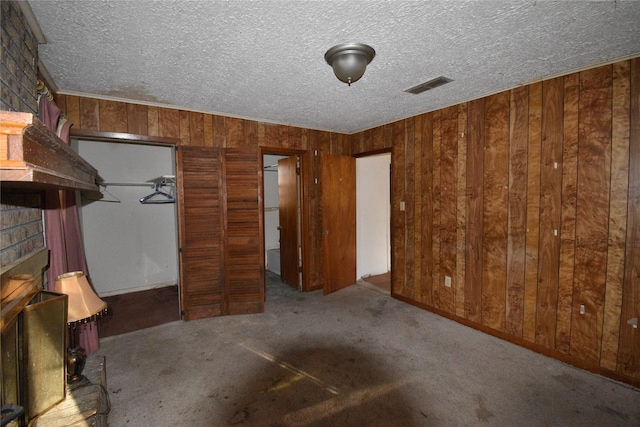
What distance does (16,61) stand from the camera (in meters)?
1.40

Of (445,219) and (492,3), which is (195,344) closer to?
(445,219)

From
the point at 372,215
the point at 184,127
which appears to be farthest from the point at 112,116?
the point at 372,215

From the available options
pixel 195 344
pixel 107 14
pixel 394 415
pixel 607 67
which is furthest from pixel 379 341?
pixel 107 14

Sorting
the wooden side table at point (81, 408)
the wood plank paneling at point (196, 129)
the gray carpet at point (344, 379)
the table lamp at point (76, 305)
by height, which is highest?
the wood plank paneling at point (196, 129)

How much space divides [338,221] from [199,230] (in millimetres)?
1923

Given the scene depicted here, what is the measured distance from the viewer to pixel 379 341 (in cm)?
281

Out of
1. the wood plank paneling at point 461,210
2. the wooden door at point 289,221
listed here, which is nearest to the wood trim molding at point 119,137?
the wooden door at point 289,221

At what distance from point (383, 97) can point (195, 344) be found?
10.1ft

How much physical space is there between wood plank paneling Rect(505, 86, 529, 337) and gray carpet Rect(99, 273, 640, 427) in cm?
38

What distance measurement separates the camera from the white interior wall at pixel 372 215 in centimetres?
479

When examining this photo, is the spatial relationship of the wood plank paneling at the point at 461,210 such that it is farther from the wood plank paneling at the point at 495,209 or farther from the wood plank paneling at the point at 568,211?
the wood plank paneling at the point at 568,211

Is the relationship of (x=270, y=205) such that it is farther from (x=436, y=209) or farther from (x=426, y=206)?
(x=436, y=209)

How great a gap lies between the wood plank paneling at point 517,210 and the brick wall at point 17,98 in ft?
11.4

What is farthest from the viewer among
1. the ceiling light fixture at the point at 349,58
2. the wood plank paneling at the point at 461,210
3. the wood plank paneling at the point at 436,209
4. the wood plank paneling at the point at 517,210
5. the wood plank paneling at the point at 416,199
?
the wood plank paneling at the point at 416,199
